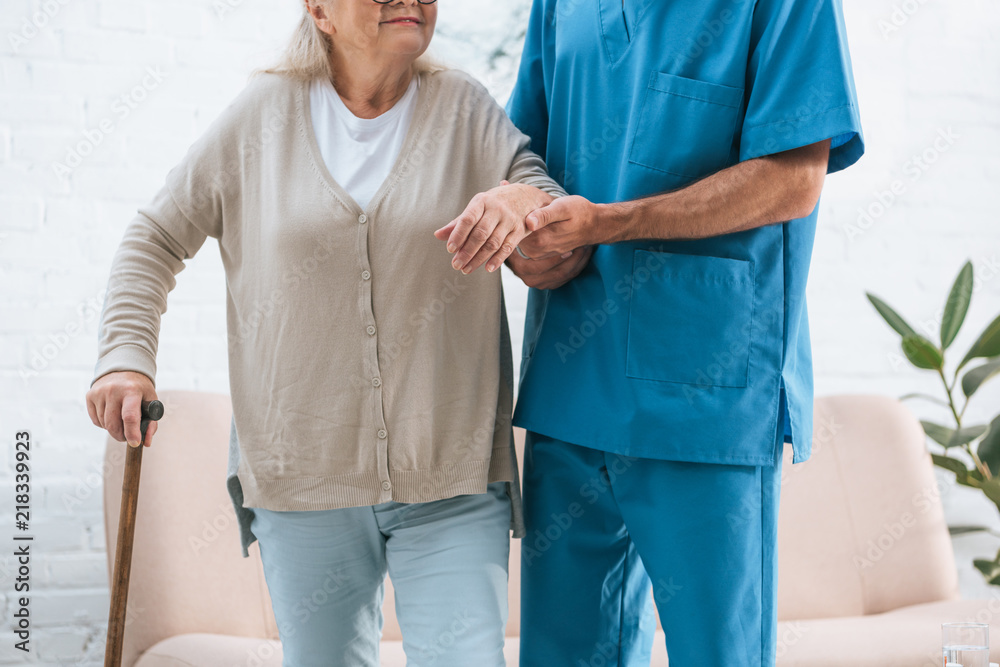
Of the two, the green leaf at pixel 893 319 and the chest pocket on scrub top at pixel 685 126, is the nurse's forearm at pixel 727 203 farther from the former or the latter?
the green leaf at pixel 893 319

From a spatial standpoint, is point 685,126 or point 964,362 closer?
point 685,126

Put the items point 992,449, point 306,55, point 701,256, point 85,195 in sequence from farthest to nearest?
point 992,449 → point 85,195 → point 306,55 → point 701,256

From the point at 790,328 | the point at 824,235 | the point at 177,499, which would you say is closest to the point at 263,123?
the point at 790,328

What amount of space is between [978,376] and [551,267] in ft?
5.50

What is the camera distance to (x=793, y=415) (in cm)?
115

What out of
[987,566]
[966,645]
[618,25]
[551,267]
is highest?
[618,25]

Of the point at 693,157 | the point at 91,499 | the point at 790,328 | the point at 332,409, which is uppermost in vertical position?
the point at 693,157

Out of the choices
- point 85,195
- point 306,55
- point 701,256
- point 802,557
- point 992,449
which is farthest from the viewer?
point 992,449

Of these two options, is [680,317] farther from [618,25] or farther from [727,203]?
[618,25]

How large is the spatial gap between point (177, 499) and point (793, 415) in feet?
4.57

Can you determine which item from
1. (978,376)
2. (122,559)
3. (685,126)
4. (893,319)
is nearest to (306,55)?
(685,126)

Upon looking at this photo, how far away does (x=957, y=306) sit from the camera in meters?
2.29

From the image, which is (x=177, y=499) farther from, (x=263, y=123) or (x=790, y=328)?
(x=790, y=328)

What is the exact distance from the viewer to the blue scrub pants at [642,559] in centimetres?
111
